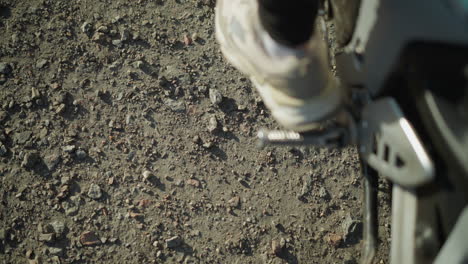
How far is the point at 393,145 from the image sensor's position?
0.93 metres

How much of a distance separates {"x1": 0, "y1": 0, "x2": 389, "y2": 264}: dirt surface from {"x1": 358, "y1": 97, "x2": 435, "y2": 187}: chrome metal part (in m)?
0.64

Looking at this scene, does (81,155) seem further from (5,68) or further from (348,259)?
(348,259)

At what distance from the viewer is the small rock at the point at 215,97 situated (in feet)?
5.78

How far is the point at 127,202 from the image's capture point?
1654 millimetres

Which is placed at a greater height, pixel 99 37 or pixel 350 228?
pixel 99 37

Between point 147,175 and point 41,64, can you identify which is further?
point 41,64

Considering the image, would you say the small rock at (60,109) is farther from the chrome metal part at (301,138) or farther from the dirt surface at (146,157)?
the chrome metal part at (301,138)

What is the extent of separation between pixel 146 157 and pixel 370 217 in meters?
0.98

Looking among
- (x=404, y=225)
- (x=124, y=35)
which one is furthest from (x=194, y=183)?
(x=404, y=225)

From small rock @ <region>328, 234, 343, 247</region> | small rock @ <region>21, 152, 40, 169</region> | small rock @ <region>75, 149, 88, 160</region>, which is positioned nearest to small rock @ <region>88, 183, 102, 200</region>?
small rock @ <region>75, 149, 88, 160</region>

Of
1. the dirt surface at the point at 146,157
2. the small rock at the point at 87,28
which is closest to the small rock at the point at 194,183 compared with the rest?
the dirt surface at the point at 146,157

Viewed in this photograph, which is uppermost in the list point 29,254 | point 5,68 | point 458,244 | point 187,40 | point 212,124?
point 458,244

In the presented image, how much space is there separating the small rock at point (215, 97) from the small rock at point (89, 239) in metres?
0.77

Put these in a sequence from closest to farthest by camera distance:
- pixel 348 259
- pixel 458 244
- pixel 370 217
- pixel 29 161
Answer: pixel 458 244 → pixel 370 217 → pixel 348 259 → pixel 29 161
